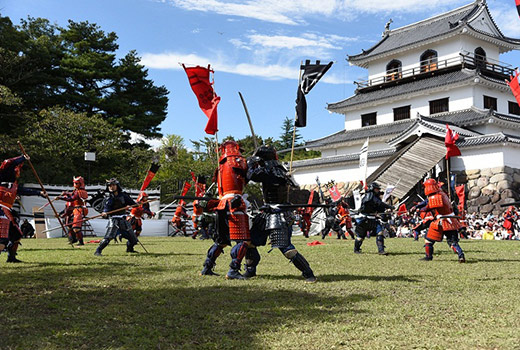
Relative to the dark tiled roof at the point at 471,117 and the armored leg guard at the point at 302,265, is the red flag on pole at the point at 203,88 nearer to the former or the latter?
the armored leg guard at the point at 302,265

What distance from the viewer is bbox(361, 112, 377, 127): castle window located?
3592 centimetres

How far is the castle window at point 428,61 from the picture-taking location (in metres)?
33.5

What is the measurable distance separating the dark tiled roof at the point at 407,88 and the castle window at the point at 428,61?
0.81m

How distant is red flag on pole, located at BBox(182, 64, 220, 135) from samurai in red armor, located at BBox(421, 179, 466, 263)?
15.8 ft

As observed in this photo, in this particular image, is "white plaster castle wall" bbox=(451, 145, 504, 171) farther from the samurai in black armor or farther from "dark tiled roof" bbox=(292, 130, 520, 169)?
the samurai in black armor

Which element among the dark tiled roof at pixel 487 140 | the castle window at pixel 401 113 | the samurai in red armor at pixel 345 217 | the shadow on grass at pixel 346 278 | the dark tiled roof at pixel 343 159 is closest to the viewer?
the shadow on grass at pixel 346 278

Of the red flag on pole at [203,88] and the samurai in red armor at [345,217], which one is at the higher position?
the red flag on pole at [203,88]

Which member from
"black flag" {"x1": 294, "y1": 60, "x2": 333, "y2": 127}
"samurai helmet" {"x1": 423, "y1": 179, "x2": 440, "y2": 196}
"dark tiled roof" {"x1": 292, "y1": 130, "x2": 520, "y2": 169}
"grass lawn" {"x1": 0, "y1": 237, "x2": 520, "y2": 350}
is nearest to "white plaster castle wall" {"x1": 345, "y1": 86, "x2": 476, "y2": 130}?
"dark tiled roof" {"x1": 292, "y1": 130, "x2": 520, "y2": 169}

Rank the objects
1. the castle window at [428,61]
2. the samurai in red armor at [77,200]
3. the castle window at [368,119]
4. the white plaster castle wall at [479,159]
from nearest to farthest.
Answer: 1. the samurai in red armor at [77,200]
2. the white plaster castle wall at [479,159]
3. the castle window at [428,61]
4. the castle window at [368,119]

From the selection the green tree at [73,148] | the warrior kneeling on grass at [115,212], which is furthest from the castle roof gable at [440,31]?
the warrior kneeling on grass at [115,212]

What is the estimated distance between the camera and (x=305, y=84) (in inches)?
322

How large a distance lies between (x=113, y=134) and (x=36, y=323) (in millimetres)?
25951

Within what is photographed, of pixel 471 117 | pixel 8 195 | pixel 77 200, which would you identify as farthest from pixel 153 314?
pixel 471 117

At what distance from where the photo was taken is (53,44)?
32.1m
